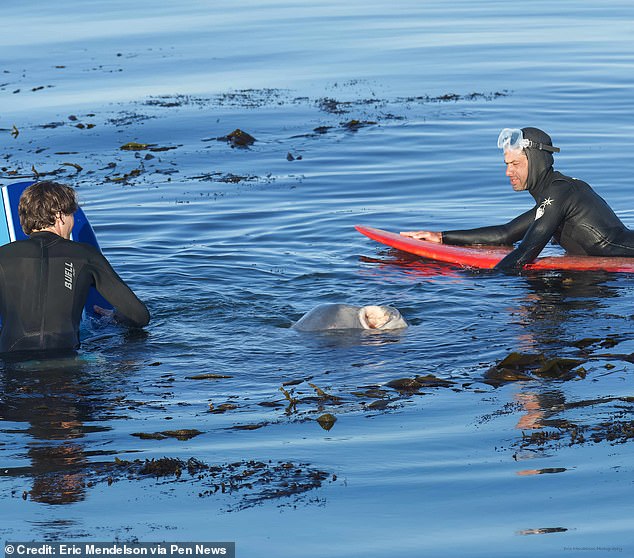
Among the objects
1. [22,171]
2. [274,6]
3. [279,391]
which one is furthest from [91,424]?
[274,6]

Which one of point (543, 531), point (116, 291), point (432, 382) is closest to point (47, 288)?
point (116, 291)

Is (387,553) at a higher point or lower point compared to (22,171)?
lower

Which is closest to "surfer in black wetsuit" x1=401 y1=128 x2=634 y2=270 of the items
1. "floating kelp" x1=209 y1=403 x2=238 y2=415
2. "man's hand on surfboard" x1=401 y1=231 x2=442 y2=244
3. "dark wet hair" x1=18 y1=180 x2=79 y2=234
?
"man's hand on surfboard" x1=401 y1=231 x2=442 y2=244

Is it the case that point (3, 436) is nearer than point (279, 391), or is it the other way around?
point (3, 436)

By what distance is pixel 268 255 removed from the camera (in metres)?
10.8

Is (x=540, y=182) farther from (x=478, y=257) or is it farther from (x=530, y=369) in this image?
(x=530, y=369)

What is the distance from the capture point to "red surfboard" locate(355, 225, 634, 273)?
9.84 m

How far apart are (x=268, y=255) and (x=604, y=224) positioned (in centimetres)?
304

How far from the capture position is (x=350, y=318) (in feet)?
26.6

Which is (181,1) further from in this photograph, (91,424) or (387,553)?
(387,553)

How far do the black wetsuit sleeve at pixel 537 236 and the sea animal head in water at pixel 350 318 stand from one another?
1992 mm

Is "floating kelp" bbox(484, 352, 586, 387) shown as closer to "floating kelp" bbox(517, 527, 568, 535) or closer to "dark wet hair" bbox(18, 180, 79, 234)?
"floating kelp" bbox(517, 527, 568, 535)

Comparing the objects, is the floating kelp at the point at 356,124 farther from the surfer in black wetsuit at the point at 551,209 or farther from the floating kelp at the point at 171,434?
the floating kelp at the point at 171,434
